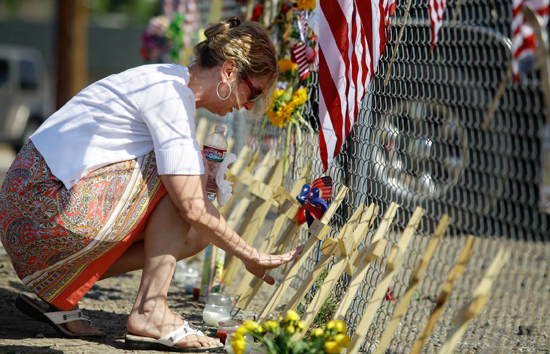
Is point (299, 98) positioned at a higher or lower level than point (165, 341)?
higher

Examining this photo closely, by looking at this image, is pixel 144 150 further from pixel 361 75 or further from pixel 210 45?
pixel 361 75

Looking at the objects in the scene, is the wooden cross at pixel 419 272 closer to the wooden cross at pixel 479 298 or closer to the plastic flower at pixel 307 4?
the wooden cross at pixel 479 298

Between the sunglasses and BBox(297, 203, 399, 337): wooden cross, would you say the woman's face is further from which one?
BBox(297, 203, 399, 337): wooden cross

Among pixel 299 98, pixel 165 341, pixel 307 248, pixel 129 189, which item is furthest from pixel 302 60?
pixel 165 341

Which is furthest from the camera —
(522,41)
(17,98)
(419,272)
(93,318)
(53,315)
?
(17,98)

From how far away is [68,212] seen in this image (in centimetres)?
214

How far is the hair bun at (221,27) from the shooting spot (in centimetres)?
239

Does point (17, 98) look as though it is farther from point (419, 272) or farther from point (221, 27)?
point (419, 272)

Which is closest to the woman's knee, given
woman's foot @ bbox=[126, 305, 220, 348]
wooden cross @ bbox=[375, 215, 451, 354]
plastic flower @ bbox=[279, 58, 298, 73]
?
woman's foot @ bbox=[126, 305, 220, 348]

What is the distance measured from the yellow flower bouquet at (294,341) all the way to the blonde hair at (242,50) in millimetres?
1038

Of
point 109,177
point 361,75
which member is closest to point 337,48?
point 361,75

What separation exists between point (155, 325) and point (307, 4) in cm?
180

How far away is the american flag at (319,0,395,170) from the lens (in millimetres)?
2420

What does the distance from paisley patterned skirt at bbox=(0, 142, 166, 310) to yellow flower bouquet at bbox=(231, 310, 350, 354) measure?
686 millimetres
